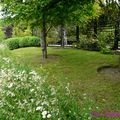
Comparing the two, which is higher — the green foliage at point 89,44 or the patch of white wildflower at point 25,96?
the patch of white wildflower at point 25,96

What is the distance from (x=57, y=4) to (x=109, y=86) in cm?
511

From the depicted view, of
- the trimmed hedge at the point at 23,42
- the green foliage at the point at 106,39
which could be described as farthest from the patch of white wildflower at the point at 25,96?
the trimmed hedge at the point at 23,42

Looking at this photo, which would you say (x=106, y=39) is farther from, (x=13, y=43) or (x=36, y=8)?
(x=13, y=43)

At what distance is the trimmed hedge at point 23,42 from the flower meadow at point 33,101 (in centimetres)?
1915

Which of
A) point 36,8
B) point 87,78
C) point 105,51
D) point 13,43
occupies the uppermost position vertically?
point 36,8

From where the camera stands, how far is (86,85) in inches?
393

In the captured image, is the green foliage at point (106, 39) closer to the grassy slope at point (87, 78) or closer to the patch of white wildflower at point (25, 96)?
the grassy slope at point (87, 78)

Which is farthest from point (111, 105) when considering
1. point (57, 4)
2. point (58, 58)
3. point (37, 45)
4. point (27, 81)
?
point (37, 45)

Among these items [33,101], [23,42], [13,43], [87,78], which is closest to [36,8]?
[87,78]

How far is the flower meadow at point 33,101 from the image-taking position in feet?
13.9

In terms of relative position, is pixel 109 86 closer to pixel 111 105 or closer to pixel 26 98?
pixel 111 105

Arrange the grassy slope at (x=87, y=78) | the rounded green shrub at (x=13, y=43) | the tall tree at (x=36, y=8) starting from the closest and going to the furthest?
the grassy slope at (x=87, y=78) < the tall tree at (x=36, y=8) < the rounded green shrub at (x=13, y=43)

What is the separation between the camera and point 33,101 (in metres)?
4.42

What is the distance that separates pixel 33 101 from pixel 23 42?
67.8 ft
